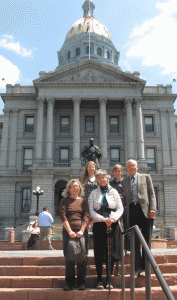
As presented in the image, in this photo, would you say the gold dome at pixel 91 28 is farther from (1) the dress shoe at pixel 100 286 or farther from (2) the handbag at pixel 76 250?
(1) the dress shoe at pixel 100 286

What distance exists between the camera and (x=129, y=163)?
268 inches

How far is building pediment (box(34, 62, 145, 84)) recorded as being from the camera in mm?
39250

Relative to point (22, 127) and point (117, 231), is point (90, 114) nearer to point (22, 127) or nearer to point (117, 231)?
point (22, 127)

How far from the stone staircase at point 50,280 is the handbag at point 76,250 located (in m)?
0.56

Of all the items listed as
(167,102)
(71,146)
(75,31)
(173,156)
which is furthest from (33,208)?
(75,31)

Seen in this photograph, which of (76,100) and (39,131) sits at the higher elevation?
(76,100)

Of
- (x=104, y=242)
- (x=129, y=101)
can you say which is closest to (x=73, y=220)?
(x=104, y=242)

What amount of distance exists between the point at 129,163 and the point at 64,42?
232 feet

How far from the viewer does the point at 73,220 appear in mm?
6062

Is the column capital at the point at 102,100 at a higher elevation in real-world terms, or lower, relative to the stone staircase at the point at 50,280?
higher

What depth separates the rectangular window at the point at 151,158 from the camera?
39.9m

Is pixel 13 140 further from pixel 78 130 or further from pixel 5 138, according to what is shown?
pixel 78 130

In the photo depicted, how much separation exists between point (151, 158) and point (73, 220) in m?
35.2

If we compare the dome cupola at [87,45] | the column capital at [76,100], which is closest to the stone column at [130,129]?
the column capital at [76,100]
